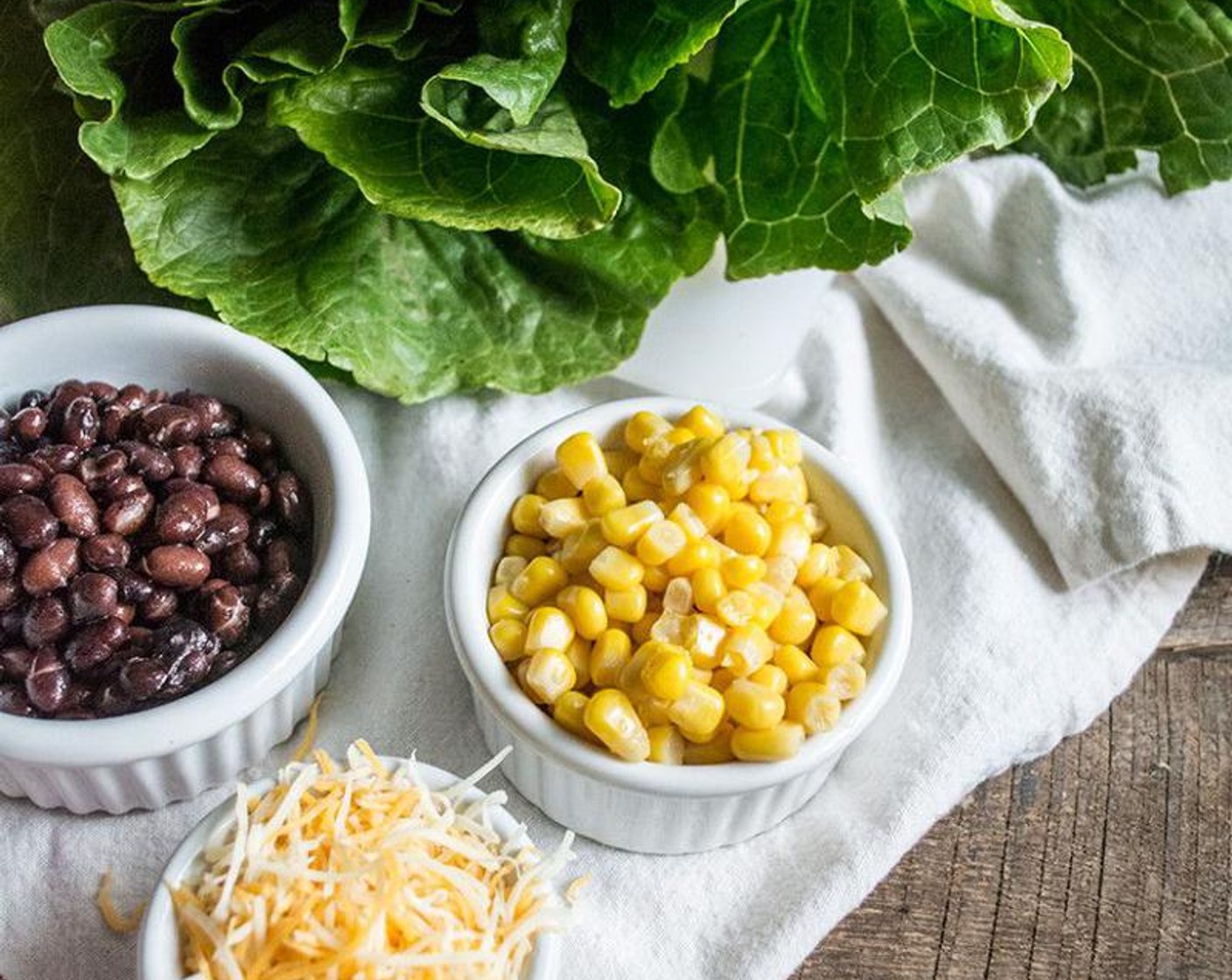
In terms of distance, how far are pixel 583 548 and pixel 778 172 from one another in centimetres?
46

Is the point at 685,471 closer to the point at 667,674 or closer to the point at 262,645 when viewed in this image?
the point at 667,674

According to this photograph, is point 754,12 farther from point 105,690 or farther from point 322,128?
Result: point 105,690

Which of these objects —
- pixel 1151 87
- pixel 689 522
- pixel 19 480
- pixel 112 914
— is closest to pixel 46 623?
pixel 19 480

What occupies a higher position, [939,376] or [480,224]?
[480,224]

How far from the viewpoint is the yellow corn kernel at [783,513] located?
5.57 ft

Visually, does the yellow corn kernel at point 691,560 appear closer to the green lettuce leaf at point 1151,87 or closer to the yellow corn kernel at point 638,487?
the yellow corn kernel at point 638,487

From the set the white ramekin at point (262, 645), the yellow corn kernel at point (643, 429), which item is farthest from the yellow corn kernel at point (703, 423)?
the white ramekin at point (262, 645)

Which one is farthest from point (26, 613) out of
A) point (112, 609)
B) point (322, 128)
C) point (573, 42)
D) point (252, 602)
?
point (573, 42)

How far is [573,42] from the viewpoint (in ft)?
5.72

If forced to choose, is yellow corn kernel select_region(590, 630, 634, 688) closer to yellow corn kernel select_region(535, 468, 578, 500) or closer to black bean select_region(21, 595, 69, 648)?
yellow corn kernel select_region(535, 468, 578, 500)

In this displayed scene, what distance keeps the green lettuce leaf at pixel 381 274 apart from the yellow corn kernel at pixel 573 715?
16.7 inches

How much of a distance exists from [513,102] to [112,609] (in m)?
0.60

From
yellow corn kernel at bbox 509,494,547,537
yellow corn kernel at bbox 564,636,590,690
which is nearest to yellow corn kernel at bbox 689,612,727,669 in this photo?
yellow corn kernel at bbox 564,636,590,690

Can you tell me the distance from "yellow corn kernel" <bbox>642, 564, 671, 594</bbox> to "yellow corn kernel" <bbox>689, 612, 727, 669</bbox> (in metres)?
0.06
